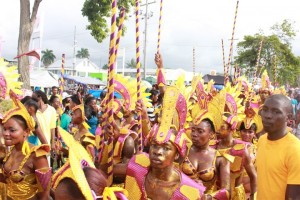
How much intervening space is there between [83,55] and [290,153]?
12175 cm

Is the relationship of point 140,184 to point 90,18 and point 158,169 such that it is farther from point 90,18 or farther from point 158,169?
point 90,18

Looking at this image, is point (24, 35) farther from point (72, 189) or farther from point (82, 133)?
point (72, 189)

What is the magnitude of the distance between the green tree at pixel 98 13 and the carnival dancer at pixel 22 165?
36.4 feet

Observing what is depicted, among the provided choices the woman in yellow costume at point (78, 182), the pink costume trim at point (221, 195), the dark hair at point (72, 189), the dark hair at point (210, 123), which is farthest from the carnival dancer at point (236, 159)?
the dark hair at point (72, 189)

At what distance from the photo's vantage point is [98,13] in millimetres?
14641

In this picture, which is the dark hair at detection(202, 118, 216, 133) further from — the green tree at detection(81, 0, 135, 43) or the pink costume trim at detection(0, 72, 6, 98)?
the green tree at detection(81, 0, 135, 43)

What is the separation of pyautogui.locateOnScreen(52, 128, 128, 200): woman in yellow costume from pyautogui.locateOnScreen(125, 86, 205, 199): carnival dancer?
42.9 inches

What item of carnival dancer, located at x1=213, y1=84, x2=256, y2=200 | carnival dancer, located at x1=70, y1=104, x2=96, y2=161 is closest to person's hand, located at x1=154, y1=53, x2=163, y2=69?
carnival dancer, located at x1=213, y1=84, x2=256, y2=200

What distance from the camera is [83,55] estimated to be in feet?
403

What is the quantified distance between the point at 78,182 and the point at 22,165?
1.89 m

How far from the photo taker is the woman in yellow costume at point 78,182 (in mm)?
1926

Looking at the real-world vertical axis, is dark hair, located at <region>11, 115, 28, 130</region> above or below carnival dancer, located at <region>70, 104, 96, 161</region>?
above

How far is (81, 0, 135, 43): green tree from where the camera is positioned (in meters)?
14.5

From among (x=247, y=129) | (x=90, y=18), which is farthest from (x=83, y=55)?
(x=247, y=129)
